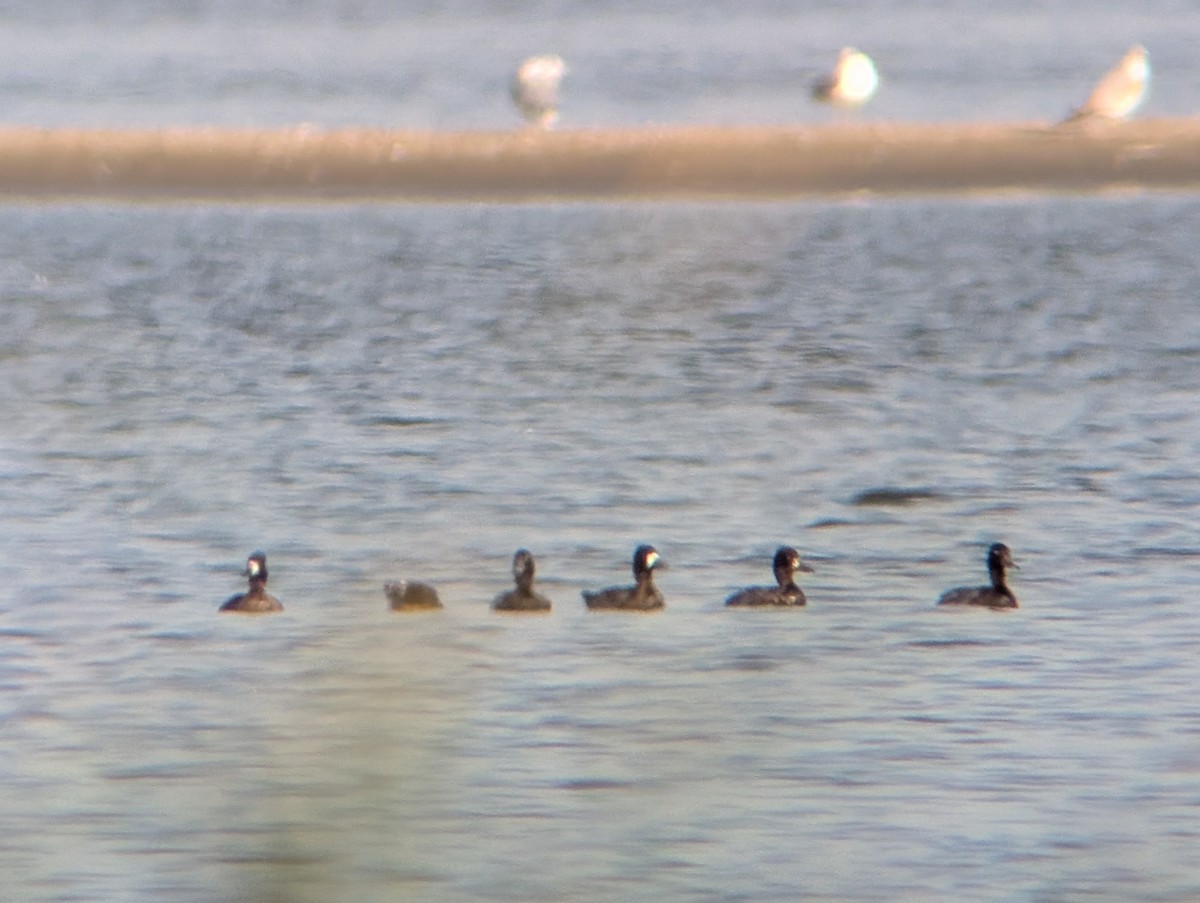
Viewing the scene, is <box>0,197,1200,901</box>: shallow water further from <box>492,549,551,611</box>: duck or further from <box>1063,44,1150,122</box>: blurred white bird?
<box>1063,44,1150,122</box>: blurred white bird

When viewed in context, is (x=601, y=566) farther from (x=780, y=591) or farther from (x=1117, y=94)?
(x=1117, y=94)

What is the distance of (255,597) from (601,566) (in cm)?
161

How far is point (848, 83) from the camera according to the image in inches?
1267

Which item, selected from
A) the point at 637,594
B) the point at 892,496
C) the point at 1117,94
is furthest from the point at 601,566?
the point at 1117,94

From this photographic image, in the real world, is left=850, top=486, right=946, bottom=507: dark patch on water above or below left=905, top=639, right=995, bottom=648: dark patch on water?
above

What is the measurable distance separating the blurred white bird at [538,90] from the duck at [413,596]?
71.2 ft

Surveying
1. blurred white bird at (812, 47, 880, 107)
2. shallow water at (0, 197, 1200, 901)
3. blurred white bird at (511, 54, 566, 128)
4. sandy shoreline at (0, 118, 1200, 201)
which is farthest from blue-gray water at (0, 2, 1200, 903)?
blurred white bird at (812, 47, 880, 107)

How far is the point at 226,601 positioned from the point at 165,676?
1.12 m

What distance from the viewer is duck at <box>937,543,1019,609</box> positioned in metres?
9.17

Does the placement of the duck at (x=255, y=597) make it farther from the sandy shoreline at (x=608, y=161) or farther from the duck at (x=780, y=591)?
the sandy shoreline at (x=608, y=161)

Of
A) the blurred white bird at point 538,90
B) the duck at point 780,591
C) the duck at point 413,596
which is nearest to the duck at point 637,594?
the duck at point 780,591

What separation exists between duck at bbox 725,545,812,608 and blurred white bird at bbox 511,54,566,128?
20916 mm

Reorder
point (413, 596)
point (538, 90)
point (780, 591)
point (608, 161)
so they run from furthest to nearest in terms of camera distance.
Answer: point (538, 90) < point (608, 161) < point (780, 591) < point (413, 596)

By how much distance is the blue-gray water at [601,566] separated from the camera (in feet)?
20.1
